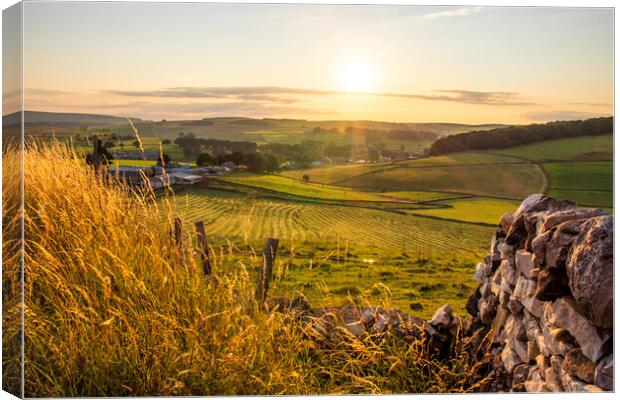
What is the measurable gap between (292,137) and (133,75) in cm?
139

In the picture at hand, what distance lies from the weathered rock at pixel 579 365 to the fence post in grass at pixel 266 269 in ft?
6.99

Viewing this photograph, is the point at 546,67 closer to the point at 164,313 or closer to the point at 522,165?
the point at 522,165

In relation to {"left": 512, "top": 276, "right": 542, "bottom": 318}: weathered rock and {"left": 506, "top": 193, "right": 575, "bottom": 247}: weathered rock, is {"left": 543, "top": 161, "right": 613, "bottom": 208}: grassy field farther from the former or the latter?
{"left": 512, "top": 276, "right": 542, "bottom": 318}: weathered rock

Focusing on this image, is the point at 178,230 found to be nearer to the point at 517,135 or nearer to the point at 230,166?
the point at 230,166

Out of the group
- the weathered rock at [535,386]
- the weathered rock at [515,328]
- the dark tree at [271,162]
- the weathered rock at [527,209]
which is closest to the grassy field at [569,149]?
the weathered rock at [527,209]

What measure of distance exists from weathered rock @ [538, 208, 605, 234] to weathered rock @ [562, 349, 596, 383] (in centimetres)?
80

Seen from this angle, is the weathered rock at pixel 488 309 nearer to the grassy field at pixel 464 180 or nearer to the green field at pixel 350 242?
the green field at pixel 350 242

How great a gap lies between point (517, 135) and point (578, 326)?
2512 mm

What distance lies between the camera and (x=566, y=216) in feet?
15.6

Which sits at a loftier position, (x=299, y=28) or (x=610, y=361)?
(x=299, y=28)

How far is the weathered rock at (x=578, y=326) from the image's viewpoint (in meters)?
4.31

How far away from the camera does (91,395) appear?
4785 mm

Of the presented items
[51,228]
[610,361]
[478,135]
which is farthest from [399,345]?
[51,228]

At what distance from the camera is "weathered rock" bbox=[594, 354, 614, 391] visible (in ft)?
14.1
